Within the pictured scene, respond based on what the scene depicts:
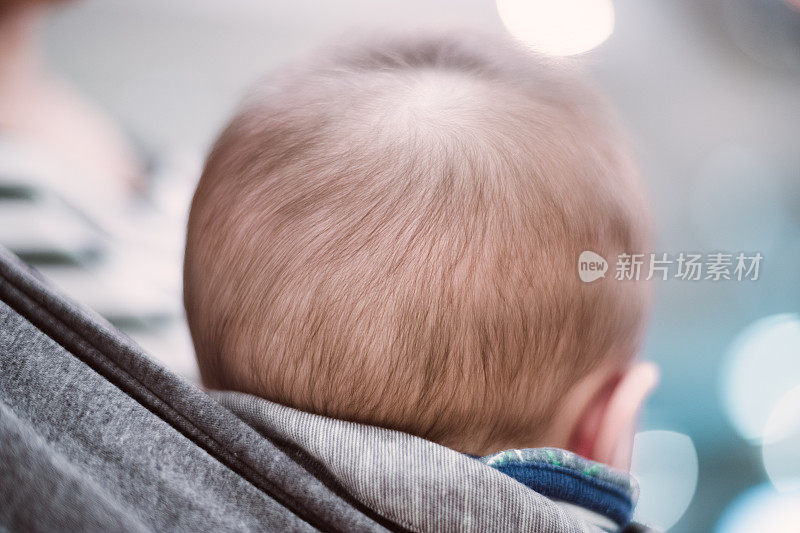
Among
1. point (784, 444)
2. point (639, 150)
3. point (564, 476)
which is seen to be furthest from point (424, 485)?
point (784, 444)

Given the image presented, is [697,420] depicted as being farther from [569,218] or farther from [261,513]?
[261,513]

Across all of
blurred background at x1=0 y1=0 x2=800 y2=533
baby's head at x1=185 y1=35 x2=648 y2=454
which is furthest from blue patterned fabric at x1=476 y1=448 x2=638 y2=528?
blurred background at x1=0 y1=0 x2=800 y2=533

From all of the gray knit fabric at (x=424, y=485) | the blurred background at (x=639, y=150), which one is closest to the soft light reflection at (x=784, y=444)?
the blurred background at (x=639, y=150)

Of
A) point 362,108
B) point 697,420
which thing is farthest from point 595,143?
point 697,420

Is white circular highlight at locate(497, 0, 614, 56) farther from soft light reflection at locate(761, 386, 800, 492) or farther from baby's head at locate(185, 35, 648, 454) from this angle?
soft light reflection at locate(761, 386, 800, 492)

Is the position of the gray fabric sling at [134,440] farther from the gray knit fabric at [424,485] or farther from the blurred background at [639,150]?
the blurred background at [639,150]

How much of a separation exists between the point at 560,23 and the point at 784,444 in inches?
15.9

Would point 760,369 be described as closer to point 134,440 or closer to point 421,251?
point 421,251

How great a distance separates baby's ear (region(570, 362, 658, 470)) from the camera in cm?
41

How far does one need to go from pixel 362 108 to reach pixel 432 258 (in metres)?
0.11

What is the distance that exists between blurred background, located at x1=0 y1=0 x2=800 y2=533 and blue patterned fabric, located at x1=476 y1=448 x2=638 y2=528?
0.45 ft

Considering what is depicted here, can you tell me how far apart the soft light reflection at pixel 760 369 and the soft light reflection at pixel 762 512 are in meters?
0.07

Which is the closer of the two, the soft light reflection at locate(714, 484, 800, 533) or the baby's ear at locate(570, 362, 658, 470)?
the baby's ear at locate(570, 362, 658, 470)

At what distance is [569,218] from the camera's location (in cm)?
37
